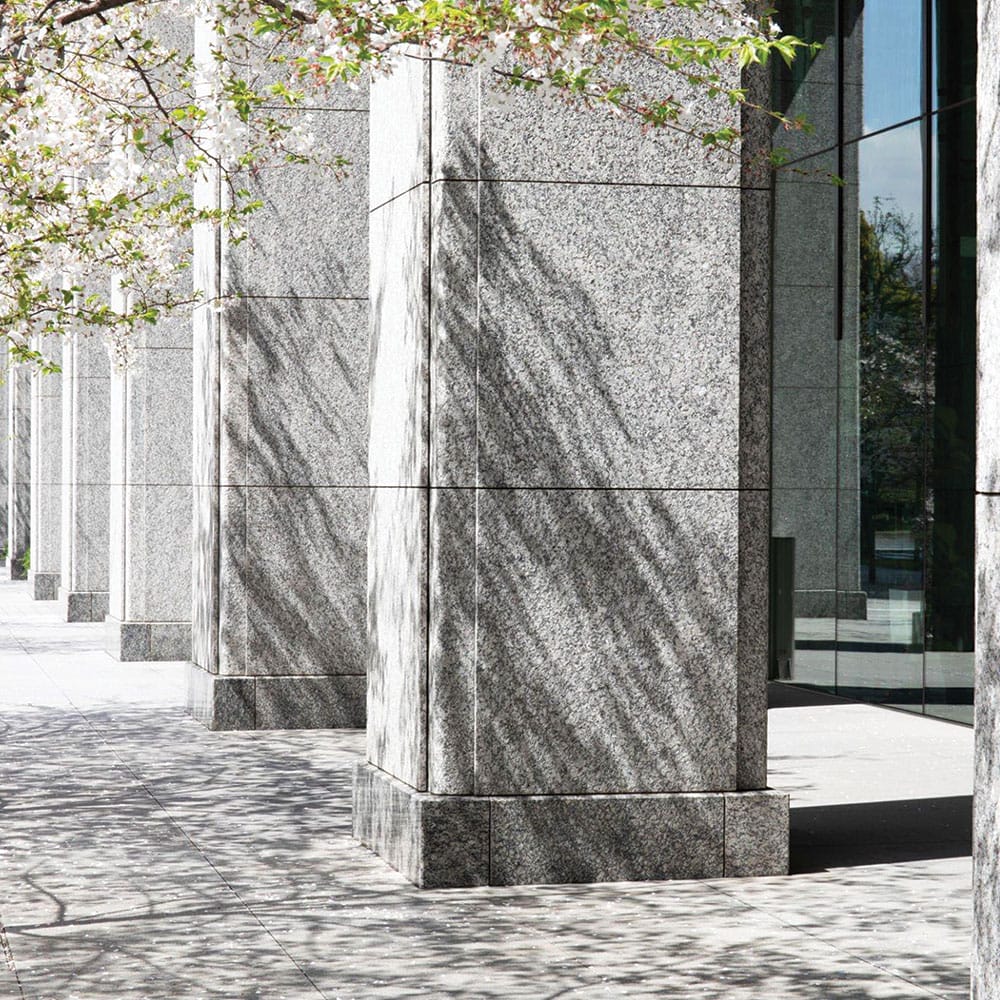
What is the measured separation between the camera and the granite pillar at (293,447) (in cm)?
1321

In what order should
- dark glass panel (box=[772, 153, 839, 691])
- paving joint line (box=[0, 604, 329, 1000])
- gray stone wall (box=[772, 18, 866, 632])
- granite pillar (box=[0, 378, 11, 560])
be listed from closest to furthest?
paving joint line (box=[0, 604, 329, 1000]) < gray stone wall (box=[772, 18, 866, 632]) < dark glass panel (box=[772, 153, 839, 691]) < granite pillar (box=[0, 378, 11, 560])

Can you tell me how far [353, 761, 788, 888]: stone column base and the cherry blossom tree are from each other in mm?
2929

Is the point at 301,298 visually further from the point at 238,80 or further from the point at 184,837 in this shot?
the point at 184,837

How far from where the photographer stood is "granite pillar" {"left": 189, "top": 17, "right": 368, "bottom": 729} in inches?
520

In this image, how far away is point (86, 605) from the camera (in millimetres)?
24625

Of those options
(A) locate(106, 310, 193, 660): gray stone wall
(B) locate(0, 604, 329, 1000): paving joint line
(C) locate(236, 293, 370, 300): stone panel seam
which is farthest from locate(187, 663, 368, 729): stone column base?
(A) locate(106, 310, 193, 660): gray stone wall

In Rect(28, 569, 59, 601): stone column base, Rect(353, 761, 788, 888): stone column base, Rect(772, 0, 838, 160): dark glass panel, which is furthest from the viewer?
Rect(28, 569, 59, 601): stone column base

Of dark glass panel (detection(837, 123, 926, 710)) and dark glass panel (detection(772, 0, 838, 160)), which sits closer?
dark glass panel (detection(837, 123, 926, 710))

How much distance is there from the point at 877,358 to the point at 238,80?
7476mm

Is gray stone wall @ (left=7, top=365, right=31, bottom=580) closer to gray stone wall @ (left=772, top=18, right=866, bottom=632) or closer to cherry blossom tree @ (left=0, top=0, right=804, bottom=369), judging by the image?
cherry blossom tree @ (left=0, top=0, right=804, bottom=369)

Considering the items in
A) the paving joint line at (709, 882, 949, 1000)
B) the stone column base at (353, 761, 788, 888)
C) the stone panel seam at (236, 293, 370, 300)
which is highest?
the stone panel seam at (236, 293, 370, 300)

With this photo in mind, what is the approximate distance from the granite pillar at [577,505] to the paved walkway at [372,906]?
0.38 metres

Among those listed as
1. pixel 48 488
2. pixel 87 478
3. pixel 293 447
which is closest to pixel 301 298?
pixel 293 447

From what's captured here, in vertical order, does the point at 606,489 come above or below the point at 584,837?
above
